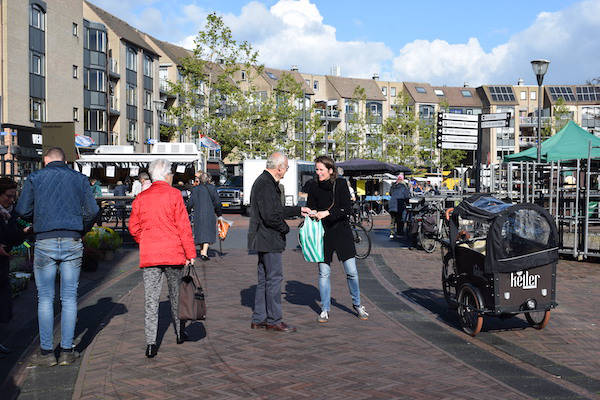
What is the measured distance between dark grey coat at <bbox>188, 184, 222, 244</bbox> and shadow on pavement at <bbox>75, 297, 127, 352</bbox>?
164 inches

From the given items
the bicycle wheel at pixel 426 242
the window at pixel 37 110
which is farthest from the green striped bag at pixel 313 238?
the window at pixel 37 110

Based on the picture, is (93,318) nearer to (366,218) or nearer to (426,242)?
(426,242)

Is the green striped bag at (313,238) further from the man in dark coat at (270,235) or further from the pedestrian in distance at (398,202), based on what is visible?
the pedestrian in distance at (398,202)

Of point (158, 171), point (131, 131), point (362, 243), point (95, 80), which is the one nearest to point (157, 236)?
point (158, 171)

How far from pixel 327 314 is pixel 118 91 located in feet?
168

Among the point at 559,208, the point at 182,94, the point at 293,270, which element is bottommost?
the point at 293,270

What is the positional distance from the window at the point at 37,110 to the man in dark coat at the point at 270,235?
3600 cm

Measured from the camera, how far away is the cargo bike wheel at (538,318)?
715 cm

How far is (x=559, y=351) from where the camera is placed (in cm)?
636

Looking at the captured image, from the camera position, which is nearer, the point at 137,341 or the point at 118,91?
the point at 137,341

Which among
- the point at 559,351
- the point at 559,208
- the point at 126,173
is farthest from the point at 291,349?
the point at 126,173

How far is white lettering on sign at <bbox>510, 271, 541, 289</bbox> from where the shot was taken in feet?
22.2

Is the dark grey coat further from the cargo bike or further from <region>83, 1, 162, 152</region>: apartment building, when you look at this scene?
<region>83, 1, 162, 152</region>: apartment building

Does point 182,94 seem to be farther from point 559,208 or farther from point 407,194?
point 559,208
